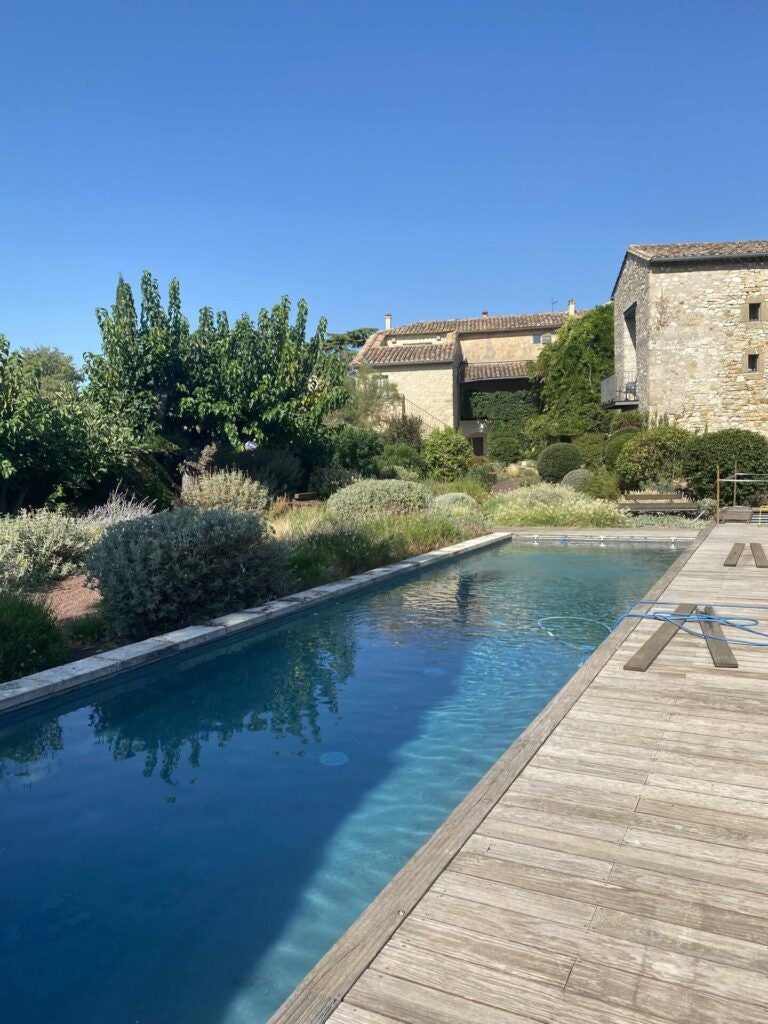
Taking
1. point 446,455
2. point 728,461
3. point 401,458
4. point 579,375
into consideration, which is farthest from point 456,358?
point 728,461

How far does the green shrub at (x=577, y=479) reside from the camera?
19994 mm

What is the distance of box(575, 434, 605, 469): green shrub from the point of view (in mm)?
21656

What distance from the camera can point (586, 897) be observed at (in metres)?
2.27

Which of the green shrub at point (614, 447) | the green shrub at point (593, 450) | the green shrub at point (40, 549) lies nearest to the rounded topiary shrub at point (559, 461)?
the green shrub at point (593, 450)

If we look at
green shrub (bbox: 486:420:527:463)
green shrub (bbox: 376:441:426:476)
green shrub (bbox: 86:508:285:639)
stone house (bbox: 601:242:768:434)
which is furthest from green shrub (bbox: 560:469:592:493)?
green shrub (bbox: 86:508:285:639)

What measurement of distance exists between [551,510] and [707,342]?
953cm

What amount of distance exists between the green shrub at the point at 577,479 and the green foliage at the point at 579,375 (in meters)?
6.83

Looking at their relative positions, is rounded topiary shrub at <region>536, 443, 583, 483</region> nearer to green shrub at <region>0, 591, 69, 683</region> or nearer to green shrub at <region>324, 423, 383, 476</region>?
green shrub at <region>324, 423, 383, 476</region>

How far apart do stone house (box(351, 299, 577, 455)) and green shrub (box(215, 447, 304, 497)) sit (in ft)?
44.7

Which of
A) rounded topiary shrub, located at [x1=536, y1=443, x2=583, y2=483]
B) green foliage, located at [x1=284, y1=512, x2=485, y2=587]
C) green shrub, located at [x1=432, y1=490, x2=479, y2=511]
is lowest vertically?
green foliage, located at [x1=284, y1=512, x2=485, y2=587]

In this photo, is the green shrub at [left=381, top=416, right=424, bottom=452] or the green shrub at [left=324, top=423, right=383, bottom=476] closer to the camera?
the green shrub at [left=324, top=423, right=383, bottom=476]

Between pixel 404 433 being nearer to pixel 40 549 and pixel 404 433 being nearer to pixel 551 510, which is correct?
pixel 551 510

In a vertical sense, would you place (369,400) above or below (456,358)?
below

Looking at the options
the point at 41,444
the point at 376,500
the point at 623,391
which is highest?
the point at 623,391
